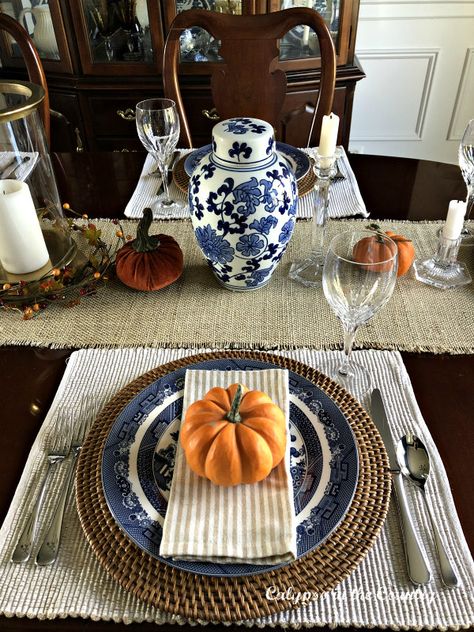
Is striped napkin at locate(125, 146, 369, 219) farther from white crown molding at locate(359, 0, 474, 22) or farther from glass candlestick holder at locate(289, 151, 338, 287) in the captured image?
white crown molding at locate(359, 0, 474, 22)

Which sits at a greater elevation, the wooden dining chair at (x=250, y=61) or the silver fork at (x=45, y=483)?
the wooden dining chair at (x=250, y=61)

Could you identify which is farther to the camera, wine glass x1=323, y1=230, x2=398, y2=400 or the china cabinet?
the china cabinet

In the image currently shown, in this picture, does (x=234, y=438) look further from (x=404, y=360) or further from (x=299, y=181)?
(x=299, y=181)

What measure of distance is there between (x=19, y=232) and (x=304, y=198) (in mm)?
511

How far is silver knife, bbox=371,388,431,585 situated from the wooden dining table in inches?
2.1

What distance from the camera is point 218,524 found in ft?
1.54

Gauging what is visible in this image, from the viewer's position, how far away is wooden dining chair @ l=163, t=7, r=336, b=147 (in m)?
1.18

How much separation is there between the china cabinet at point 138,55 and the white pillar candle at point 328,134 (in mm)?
961

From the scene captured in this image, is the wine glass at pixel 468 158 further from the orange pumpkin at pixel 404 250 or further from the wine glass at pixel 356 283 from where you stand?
the wine glass at pixel 356 283

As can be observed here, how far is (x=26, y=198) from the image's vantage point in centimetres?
77

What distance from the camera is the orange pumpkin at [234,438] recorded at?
0.48 m

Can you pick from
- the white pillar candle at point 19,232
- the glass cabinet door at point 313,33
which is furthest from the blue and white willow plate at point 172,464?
the glass cabinet door at point 313,33

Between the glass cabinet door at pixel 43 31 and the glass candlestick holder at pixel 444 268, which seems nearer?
the glass candlestick holder at pixel 444 268

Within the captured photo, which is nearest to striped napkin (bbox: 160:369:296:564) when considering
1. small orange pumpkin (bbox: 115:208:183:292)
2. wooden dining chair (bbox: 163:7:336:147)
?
small orange pumpkin (bbox: 115:208:183:292)
